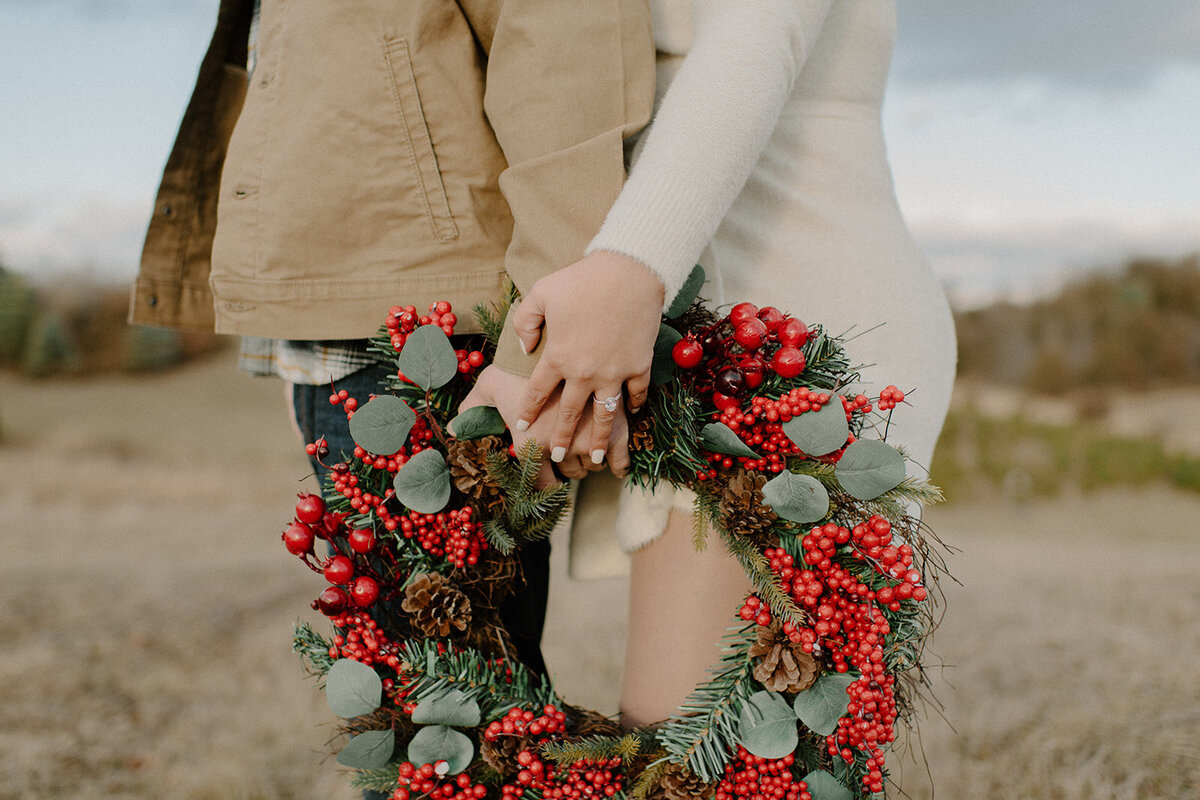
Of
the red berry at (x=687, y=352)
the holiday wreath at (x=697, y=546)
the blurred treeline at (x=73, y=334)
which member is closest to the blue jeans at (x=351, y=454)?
the holiday wreath at (x=697, y=546)

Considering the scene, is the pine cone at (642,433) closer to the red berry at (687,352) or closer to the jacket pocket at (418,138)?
the red berry at (687,352)

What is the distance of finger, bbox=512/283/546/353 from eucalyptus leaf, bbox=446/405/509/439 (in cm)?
11

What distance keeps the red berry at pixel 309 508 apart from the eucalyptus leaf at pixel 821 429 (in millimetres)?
511

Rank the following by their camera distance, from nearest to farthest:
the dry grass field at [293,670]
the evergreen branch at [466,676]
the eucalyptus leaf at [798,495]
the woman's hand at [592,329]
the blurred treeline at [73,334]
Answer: the woman's hand at [592,329]
the eucalyptus leaf at [798,495]
the evergreen branch at [466,676]
the dry grass field at [293,670]
the blurred treeline at [73,334]

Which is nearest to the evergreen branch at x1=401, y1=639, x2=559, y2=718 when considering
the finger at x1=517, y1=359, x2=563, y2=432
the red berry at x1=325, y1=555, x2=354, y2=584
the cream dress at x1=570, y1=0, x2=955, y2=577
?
the red berry at x1=325, y1=555, x2=354, y2=584

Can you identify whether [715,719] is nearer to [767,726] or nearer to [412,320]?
[767,726]

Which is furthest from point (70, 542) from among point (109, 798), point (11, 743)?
point (109, 798)

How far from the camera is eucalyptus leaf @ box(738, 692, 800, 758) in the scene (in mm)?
733

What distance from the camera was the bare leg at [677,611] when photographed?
80 cm

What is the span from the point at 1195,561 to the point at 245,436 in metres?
7.71

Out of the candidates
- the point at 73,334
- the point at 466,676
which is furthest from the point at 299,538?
the point at 73,334

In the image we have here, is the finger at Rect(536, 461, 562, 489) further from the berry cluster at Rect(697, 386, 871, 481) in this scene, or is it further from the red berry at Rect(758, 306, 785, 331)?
the red berry at Rect(758, 306, 785, 331)

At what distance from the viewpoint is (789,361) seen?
706 mm

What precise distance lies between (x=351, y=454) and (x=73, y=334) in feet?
29.4
